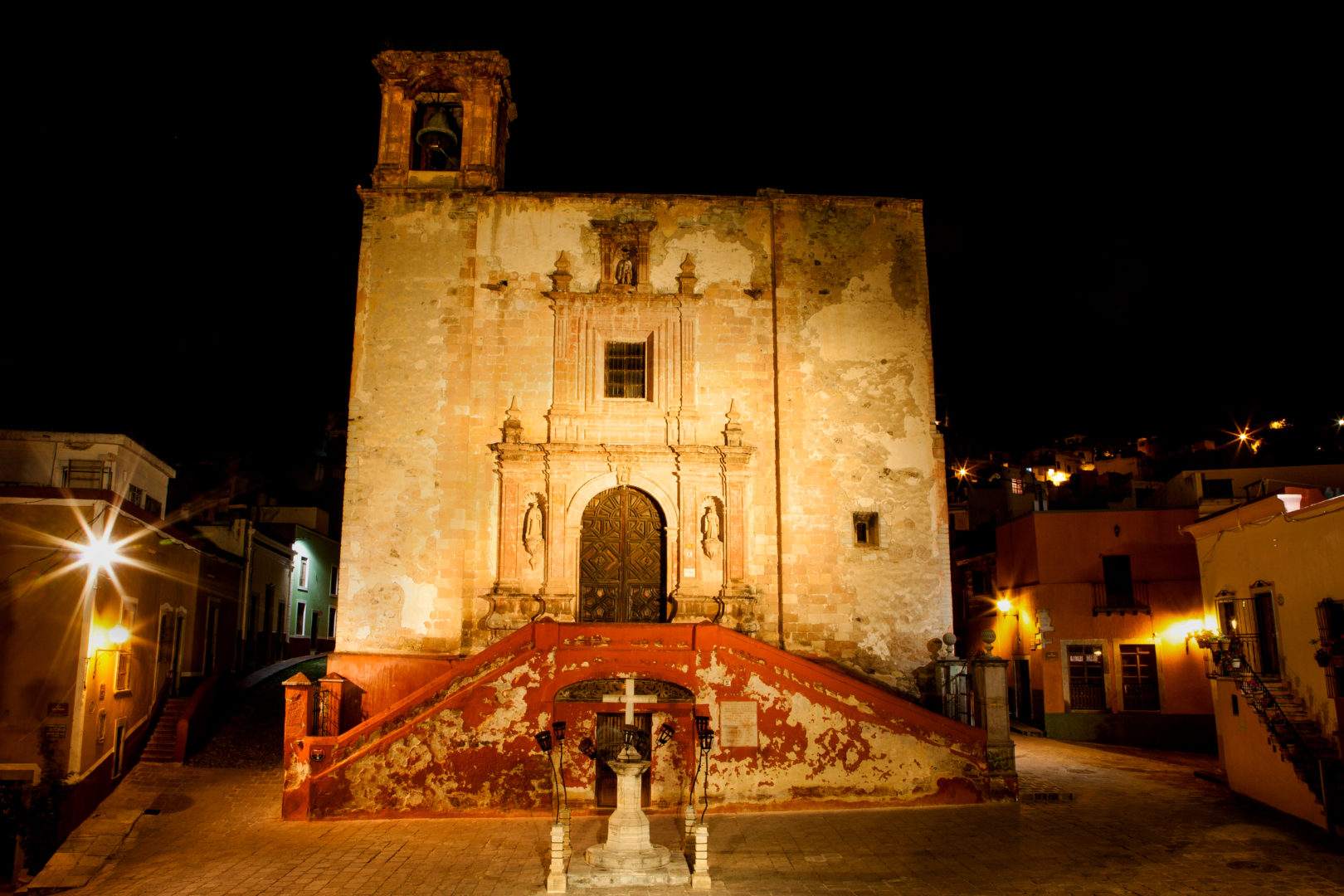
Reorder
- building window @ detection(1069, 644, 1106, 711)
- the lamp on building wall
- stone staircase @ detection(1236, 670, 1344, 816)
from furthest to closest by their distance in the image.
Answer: building window @ detection(1069, 644, 1106, 711) < the lamp on building wall < stone staircase @ detection(1236, 670, 1344, 816)

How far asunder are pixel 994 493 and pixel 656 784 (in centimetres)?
2924

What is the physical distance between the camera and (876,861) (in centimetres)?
1126

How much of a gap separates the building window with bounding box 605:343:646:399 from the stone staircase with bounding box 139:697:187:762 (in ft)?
36.6

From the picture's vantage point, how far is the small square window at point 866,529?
18.2m

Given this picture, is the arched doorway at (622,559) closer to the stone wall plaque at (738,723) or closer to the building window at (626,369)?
the building window at (626,369)

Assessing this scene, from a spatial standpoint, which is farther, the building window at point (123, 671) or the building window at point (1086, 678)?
the building window at point (1086, 678)

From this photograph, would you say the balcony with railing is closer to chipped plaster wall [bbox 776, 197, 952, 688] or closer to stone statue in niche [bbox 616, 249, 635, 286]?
chipped plaster wall [bbox 776, 197, 952, 688]

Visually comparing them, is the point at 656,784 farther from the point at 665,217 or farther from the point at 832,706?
the point at 665,217

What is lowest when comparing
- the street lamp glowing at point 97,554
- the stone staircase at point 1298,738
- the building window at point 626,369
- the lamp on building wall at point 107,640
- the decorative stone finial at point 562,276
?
the stone staircase at point 1298,738

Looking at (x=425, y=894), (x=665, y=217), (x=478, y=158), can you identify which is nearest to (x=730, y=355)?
(x=665, y=217)

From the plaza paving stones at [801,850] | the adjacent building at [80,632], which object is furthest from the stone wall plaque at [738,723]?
the adjacent building at [80,632]

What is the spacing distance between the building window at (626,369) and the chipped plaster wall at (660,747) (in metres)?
6.10

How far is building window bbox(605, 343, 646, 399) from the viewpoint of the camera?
18938mm

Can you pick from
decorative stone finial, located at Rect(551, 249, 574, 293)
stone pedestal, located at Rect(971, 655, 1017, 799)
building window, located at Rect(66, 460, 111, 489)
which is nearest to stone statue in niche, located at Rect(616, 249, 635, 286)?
decorative stone finial, located at Rect(551, 249, 574, 293)
